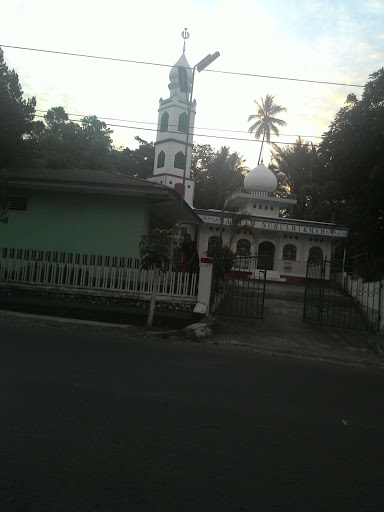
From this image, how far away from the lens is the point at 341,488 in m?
2.80

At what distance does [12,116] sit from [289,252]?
62.5ft

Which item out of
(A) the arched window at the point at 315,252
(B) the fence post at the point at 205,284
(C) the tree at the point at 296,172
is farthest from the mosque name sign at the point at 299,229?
(B) the fence post at the point at 205,284

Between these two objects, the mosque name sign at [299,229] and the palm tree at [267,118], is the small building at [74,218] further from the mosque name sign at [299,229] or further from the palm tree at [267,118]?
the palm tree at [267,118]

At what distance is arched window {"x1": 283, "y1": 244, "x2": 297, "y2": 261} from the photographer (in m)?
29.5

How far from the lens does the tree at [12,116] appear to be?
54.2ft

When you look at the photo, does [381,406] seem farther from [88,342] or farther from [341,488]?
[88,342]

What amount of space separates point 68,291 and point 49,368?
5.46 m

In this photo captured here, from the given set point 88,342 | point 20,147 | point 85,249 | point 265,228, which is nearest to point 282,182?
point 265,228

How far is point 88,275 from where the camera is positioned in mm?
10539

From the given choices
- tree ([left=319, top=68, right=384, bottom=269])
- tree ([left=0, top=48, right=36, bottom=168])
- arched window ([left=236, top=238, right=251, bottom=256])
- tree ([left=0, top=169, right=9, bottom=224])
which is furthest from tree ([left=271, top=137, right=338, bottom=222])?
tree ([left=0, top=169, right=9, bottom=224])

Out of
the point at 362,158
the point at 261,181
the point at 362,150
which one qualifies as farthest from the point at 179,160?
the point at 362,150

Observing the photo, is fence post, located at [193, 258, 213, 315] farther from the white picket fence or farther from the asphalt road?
the asphalt road

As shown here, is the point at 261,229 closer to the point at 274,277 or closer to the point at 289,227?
the point at 289,227

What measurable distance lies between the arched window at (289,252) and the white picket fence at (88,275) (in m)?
20.0
